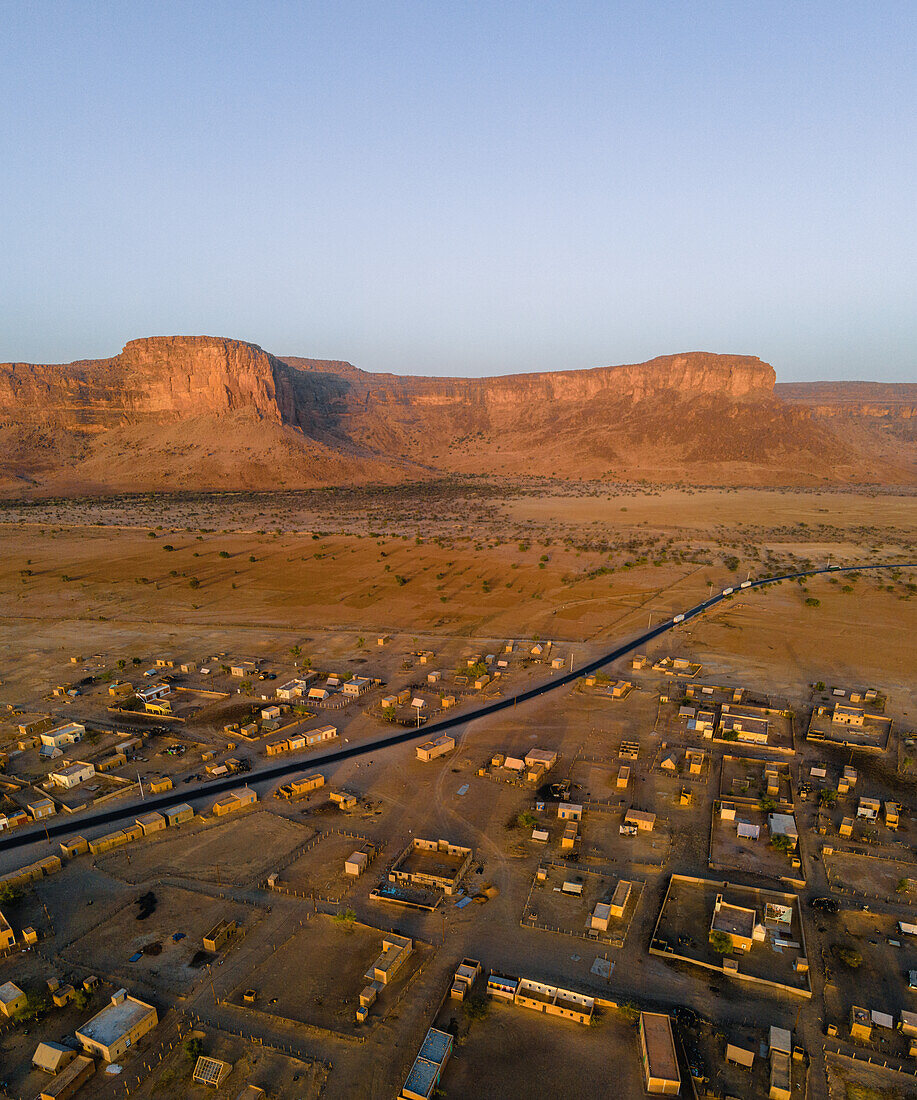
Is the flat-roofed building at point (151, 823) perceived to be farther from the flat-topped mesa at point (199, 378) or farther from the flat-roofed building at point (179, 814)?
the flat-topped mesa at point (199, 378)

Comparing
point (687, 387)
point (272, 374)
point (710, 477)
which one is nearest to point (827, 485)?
point (710, 477)

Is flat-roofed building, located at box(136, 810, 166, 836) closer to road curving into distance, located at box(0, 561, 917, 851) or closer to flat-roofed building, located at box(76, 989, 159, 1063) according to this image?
road curving into distance, located at box(0, 561, 917, 851)

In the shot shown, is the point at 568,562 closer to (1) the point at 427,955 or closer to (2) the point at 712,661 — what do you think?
(2) the point at 712,661

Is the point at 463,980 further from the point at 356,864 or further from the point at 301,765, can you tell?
the point at 301,765

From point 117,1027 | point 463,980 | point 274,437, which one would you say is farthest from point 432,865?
point 274,437

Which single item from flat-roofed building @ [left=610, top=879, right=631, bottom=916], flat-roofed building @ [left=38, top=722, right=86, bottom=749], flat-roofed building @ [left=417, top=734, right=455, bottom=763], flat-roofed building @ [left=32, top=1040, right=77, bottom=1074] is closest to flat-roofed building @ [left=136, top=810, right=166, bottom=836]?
flat-roofed building @ [left=38, top=722, right=86, bottom=749]

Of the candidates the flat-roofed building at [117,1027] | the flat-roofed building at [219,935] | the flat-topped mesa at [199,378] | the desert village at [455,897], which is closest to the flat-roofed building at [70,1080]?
the desert village at [455,897]
